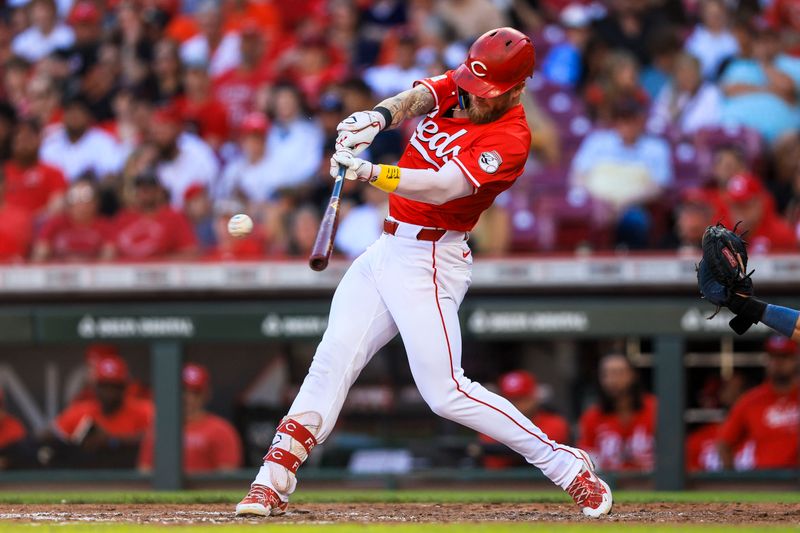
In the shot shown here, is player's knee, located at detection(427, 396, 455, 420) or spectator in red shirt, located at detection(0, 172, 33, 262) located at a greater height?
spectator in red shirt, located at detection(0, 172, 33, 262)

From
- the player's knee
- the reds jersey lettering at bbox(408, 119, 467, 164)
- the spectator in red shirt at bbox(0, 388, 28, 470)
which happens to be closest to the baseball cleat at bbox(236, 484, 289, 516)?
the player's knee

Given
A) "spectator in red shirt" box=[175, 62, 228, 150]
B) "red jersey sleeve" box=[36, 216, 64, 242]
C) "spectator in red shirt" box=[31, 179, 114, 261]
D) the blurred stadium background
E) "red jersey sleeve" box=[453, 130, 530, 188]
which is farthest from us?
"spectator in red shirt" box=[175, 62, 228, 150]

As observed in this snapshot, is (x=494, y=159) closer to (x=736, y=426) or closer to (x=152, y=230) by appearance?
(x=736, y=426)

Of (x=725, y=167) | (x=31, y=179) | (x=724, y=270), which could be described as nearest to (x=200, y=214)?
(x=31, y=179)

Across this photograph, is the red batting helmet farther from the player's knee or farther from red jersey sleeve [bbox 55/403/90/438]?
red jersey sleeve [bbox 55/403/90/438]

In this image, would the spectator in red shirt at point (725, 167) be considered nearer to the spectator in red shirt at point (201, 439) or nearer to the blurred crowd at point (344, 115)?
the blurred crowd at point (344, 115)

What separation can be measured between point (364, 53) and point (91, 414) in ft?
11.6

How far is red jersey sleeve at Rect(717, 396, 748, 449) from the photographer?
23.5 ft

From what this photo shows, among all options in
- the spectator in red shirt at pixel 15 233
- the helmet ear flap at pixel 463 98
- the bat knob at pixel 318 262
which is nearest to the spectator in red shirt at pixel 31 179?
the spectator in red shirt at pixel 15 233

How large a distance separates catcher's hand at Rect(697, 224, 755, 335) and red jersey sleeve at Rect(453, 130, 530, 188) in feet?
2.46

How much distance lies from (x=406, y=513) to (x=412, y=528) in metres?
0.78

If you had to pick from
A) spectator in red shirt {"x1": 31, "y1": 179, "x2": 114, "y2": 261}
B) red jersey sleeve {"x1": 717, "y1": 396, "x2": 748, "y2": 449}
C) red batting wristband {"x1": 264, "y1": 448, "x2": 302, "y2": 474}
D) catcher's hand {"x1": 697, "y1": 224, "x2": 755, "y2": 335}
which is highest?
spectator in red shirt {"x1": 31, "y1": 179, "x2": 114, "y2": 261}

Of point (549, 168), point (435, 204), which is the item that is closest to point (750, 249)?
point (549, 168)

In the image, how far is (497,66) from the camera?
4672 mm
